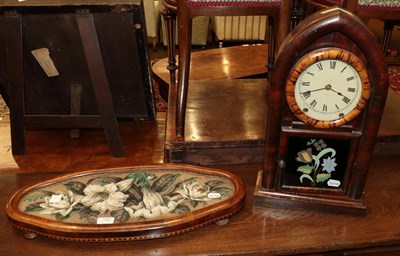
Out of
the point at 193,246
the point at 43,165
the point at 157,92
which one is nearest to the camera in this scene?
the point at 193,246

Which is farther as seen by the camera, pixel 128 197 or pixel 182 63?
pixel 182 63

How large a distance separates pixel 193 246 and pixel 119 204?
196 mm

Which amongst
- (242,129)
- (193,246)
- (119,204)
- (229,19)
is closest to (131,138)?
A: (242,129)

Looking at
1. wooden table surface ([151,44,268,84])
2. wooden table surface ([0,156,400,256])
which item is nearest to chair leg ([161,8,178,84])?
wooden table surface ([151,44,268,84])

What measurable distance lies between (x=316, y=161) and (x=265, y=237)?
0.21 meters

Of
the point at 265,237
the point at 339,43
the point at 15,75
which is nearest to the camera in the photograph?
the point at 339,43

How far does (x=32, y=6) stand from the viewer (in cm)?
123

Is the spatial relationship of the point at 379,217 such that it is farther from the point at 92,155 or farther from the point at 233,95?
the point at 92,155

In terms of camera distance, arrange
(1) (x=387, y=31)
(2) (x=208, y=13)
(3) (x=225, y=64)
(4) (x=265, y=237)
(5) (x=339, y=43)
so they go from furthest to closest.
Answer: (3) (x=225, y=64), (1) (x=387, y=31), (2) (x=208, y=13), (4) (x=265, y=237), (5) (x=339, y=43)

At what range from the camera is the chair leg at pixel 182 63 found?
46.6 inches

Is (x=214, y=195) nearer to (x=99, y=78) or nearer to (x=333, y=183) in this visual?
(x=333, y=183)

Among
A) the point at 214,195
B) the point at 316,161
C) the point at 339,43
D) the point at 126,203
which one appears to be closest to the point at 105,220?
the point at 126,203

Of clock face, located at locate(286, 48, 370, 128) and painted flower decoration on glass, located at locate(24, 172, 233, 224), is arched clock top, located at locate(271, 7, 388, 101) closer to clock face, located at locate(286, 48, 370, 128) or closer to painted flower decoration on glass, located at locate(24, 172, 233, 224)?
clock face, located at locate(286, 48, 370, 128)

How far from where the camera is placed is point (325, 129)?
868mm
